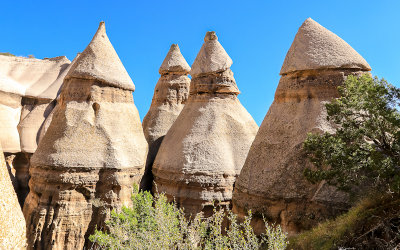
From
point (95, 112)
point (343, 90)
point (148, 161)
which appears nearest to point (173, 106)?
point (148, 161)

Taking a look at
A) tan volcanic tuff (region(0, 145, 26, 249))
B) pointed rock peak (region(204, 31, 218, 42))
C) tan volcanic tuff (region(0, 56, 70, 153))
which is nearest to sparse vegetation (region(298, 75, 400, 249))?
tan volcanic tuff (region(0, 145, 26, 249))

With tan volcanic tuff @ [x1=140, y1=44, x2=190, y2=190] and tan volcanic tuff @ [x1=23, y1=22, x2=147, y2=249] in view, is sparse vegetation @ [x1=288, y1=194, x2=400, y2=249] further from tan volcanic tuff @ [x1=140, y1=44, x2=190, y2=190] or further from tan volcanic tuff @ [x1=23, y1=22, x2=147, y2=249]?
tan volcanic tuff @ [x1=140, y1=44, x2=190, y2=190]

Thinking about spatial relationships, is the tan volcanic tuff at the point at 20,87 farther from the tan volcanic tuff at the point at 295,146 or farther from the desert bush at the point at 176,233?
the tan volcanic tuff at the point at 295,146

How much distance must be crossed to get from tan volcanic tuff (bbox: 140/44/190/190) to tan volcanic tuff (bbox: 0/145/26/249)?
13.4 metres

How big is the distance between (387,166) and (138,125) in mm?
11339

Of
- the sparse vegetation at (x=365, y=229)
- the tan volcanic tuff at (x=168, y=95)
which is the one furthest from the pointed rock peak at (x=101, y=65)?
the sparse vegetation at (x=365, y=229)

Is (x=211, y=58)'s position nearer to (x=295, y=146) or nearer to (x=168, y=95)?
(x=168, y=95)

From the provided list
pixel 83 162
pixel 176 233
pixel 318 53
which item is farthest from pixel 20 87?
pixel 318 53

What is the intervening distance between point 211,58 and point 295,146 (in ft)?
27.5

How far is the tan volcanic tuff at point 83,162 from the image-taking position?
12.8 metres

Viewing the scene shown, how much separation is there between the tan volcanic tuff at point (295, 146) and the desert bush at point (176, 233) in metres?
0.53

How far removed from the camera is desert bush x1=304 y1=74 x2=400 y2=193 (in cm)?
632

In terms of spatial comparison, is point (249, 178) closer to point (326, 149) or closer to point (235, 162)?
point (326, 149)

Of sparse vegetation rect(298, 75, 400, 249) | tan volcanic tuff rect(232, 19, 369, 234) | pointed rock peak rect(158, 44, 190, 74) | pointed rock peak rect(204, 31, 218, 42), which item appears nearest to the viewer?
sparse vegetation rect(298, 75, 400, 249)
